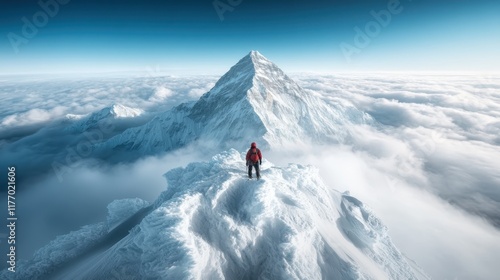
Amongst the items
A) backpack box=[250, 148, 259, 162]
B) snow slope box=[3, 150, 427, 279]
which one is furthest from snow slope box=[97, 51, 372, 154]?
backpack box=[250, 148, 259, 162]

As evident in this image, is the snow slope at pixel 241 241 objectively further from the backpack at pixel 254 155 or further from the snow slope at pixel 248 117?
the snow slope at pixel 248 117

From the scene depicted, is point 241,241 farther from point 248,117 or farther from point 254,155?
point 248,117

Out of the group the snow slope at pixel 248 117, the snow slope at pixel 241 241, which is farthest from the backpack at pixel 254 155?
the snow slope at pixel 248 117

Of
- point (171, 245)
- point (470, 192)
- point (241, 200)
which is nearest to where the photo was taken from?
point (171, 245)

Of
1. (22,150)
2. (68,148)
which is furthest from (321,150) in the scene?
(22,150)

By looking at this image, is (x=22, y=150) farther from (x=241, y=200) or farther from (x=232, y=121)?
(x=241, y=200)

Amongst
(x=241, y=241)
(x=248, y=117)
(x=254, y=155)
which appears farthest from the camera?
(x=248, y=117)

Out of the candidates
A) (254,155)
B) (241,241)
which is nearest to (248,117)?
(254,155)
